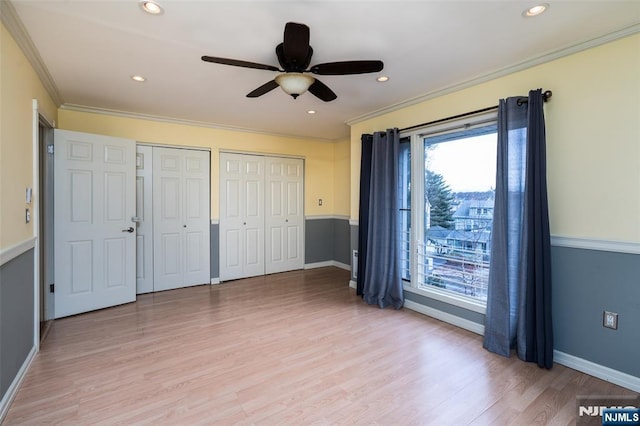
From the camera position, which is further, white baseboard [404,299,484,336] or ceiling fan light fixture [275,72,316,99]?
white baseboard [404,299,484,336]

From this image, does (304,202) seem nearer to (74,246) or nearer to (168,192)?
(168,192)

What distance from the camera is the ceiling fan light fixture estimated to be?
7.34ft

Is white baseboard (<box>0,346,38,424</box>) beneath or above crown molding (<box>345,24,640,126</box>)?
beneath

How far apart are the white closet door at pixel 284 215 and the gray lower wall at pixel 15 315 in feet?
10.7

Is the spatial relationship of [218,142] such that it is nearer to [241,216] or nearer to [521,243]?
[241,216]

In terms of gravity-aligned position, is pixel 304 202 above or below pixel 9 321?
above

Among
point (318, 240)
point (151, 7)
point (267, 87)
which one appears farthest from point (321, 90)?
point (318, 240)

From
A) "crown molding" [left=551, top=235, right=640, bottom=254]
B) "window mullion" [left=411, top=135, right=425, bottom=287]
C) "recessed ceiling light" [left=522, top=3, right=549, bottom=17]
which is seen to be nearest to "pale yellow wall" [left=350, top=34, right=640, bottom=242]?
"crown molding" [left=551, top=235, right=640, bottom=254]

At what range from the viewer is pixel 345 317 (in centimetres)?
346

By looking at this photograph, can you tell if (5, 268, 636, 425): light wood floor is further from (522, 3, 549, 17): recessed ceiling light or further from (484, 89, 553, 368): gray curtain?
(522, 3, 549, 17): recessed ceiling light

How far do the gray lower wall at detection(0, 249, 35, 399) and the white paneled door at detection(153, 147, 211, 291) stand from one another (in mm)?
1902

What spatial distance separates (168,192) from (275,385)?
133 inches

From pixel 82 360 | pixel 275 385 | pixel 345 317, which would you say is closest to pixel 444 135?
pixel 345 317

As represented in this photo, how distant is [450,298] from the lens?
10.8 feet
